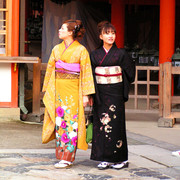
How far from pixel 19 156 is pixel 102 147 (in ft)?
3.15

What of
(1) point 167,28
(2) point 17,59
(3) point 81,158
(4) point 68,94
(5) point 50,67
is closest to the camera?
(4) point 68,94

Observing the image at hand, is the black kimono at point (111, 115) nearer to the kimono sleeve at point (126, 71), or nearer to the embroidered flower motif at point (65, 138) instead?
the kimono sleeve at point (126, 71)

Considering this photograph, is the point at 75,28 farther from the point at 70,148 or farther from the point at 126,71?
the point at 70,148

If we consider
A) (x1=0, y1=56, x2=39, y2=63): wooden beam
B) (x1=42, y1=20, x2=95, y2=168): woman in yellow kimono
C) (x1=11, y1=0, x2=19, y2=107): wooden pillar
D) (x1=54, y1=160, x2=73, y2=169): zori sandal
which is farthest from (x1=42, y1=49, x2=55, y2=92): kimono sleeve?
(x1=11, y1=0, x2=19, y2=107): wooden pillar

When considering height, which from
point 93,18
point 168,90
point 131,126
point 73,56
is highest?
point 93,18

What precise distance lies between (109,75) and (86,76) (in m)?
0.23

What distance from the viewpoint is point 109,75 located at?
4.57 meters

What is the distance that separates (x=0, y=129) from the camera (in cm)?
691

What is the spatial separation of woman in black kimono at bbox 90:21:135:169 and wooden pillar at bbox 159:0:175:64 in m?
5.99

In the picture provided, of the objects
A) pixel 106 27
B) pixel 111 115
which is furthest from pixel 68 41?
pixel 111 115

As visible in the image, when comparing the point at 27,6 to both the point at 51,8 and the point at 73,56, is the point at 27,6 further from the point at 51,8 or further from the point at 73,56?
the point at 73,56

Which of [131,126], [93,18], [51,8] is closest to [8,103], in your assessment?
[131,126]

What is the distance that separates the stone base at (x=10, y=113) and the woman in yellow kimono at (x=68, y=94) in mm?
3136

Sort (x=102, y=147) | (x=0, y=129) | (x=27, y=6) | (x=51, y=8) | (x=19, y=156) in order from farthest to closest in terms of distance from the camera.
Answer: (x=27, y=6), (x=51, y=8), (x=0, y=129), (x=19, y=156), (x=102, y=147)
